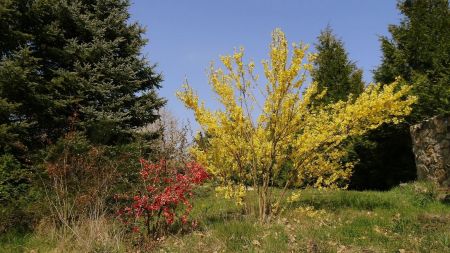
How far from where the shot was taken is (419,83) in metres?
11.7

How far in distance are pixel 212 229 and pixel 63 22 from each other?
8651mm

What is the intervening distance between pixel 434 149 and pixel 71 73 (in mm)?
9354

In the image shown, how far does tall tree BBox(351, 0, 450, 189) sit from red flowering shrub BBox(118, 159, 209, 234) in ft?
25.4

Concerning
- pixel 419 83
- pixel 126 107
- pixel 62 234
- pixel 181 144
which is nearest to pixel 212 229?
pixel 181 144

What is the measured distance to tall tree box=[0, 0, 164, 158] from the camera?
10000mm

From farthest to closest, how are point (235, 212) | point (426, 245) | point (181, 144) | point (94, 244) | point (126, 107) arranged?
point (126, 107) → point (235, 212) → point (181, 144) → point (94, 244) → point (426, 245)

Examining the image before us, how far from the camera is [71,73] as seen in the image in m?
10.9

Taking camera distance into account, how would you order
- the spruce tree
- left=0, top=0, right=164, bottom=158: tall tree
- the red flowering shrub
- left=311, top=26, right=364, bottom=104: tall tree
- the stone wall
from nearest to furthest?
the red flowering shrub < the stone wall < the spruce tree < left=0, top=0, right=164, bottom=158: tall tree < left=311, top=26, right=364, bottom=104: tall tree

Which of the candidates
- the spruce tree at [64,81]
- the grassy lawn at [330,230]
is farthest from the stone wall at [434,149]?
the spruce tree at [64,81]

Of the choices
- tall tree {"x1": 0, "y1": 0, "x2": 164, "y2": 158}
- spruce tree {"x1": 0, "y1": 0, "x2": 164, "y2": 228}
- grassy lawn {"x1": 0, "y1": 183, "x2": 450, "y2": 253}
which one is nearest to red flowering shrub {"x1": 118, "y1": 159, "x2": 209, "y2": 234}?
grassy lawn {"x1": 0, "y1": 183, "x2": 450, "y2": 253}

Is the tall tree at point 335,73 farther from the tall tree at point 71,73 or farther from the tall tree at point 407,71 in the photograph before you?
the tall tree at point 71,73

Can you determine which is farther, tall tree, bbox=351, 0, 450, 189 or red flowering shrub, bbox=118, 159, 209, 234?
tall tree, bbox=351, 0, 450, 189

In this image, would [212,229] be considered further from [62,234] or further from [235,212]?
[62,234]

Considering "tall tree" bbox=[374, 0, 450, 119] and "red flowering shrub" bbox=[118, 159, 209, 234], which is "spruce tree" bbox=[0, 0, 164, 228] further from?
"tall tree" bbox=[374, 0, 450, 119]
